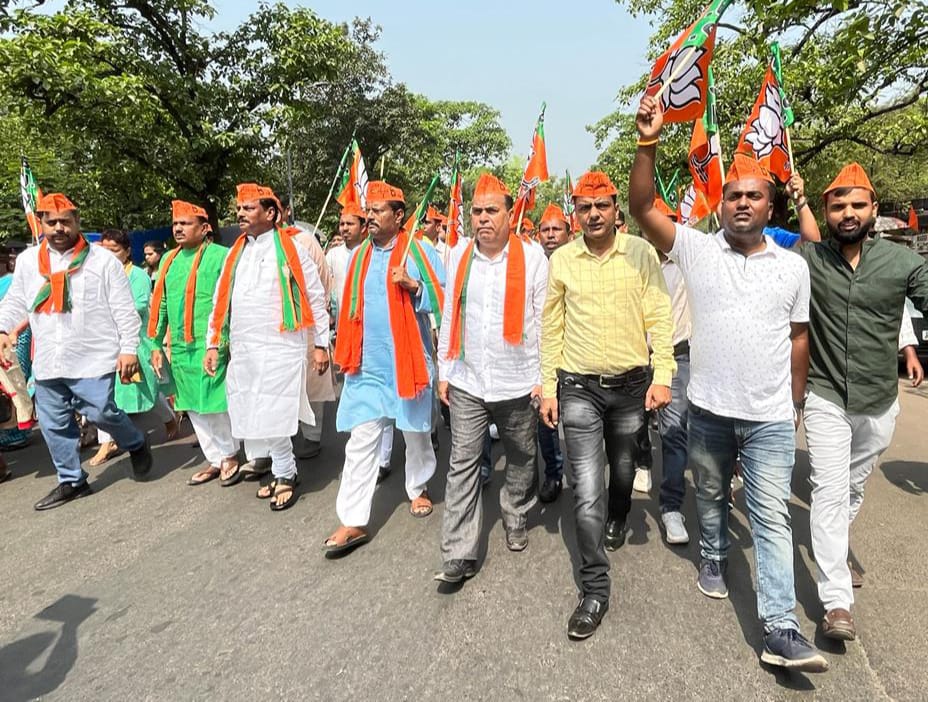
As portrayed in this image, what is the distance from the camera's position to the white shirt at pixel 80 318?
14.5 feet

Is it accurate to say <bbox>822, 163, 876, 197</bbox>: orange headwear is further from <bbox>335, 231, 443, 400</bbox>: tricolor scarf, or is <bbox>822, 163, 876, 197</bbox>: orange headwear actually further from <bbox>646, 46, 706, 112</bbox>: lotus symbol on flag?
<bbox>335, 231, 443, 400</bbox>: tricolor scarf

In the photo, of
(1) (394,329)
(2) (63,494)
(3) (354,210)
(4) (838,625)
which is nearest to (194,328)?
(2) (63,494)

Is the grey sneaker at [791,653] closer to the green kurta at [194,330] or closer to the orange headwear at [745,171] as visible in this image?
the orange headwear at [745,171]

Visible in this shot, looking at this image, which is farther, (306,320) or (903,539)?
(306,320)

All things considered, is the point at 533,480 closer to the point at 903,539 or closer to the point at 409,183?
the point at 903,539

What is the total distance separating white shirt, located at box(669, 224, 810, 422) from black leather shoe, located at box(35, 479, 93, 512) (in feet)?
14.8

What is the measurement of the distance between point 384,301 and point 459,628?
1.88 meters

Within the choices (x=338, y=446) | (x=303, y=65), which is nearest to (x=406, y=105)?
(x=303, y=65)

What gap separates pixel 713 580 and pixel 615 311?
1.39 meters

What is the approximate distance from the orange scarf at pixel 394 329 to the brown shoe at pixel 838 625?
2279 mm

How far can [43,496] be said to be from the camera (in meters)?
4.65

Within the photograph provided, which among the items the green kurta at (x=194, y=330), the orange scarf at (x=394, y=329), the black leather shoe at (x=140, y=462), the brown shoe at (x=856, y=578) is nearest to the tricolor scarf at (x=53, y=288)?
the green kurta at (x=194, y=330)

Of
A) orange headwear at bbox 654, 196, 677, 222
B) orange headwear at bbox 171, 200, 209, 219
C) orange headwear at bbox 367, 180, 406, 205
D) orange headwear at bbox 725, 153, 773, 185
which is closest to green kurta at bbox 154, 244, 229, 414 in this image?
orange headwear at bbox 171, 200, 209, 219

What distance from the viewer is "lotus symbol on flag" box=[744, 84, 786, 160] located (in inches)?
155
